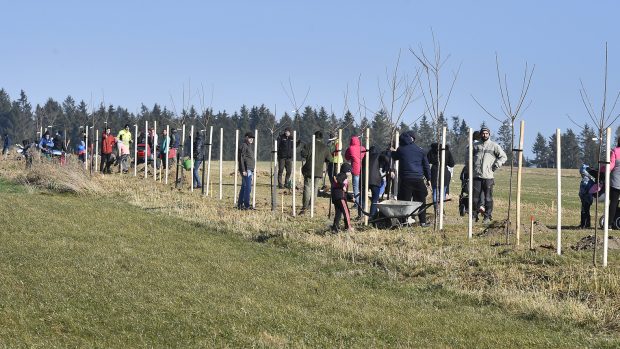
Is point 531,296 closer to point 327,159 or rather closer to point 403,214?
point 403,214

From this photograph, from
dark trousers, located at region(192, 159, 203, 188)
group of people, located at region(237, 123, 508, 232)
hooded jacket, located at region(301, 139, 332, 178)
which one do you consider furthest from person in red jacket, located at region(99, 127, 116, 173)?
hooded jacket, located at region(301, 139, 332, 178)

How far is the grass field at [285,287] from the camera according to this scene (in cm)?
959

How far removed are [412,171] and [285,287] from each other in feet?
22.6

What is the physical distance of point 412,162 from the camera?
18453 mm

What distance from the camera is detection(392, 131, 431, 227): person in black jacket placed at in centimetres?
1847

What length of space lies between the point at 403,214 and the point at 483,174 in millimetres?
2033

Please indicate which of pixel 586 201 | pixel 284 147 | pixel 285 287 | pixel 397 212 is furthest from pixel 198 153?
pixel 285 287

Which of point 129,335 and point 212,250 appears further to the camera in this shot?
point 212,250

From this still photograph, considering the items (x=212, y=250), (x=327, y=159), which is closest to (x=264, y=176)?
(x=327, y=159)

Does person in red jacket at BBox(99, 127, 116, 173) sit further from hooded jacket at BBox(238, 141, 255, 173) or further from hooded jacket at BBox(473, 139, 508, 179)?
hooded jacket at BBox(473, 139, 508, 179)

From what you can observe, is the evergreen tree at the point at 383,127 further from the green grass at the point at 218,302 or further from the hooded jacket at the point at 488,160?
the green grass at the point at 218,302

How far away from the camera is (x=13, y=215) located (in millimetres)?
18750

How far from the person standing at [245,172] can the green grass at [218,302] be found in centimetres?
625

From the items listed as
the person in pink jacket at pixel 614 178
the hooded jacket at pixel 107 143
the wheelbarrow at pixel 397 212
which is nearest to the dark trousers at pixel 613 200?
the person in pink jacket at pixel 614 178
